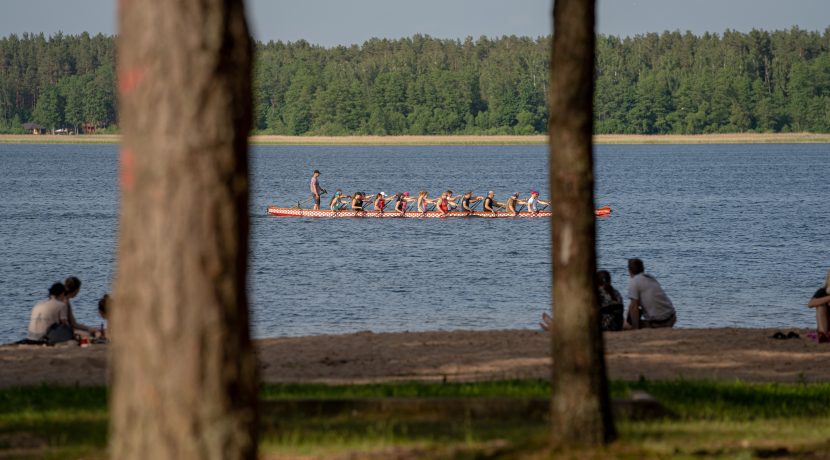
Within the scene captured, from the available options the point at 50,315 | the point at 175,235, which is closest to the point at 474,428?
the point at 175,235

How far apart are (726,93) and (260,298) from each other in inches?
6783

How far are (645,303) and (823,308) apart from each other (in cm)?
291

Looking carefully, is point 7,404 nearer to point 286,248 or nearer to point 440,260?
point 440,260

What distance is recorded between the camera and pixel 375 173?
118562 mm

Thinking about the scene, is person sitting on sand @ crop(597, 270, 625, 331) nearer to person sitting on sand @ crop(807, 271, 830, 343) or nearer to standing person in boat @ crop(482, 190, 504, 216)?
person sitting on sand @ crop(807, 271, 830, 343)

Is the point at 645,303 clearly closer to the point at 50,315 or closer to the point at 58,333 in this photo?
the point at 58,333

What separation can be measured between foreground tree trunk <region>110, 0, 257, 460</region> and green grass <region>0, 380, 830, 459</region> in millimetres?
2915

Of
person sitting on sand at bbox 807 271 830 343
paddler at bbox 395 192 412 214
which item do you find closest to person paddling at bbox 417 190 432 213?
paddler at bbox 395 192 412 214

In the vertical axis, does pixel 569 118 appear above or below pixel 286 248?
above

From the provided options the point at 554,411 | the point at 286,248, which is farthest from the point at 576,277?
the point at 286,248

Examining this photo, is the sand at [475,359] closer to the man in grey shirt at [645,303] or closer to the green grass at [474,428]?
the man in grey shirt at [645,303]

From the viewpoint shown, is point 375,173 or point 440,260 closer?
point 440,260

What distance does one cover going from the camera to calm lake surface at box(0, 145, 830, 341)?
28938 mm

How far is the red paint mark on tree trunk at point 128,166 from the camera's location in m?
4.86
